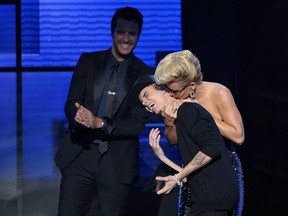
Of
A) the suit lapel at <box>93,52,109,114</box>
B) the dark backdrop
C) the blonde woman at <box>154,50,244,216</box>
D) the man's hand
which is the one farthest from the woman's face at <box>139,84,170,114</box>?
the dark backdrop

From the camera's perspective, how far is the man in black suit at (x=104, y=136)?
195 inches

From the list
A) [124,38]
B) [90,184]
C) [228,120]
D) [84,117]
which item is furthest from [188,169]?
[124,38]

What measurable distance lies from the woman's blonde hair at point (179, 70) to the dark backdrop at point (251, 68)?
6.63ft

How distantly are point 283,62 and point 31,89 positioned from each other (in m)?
1.82

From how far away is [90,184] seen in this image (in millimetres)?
4996

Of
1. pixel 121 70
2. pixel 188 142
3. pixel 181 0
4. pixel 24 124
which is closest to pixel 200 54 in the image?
pixel 181 0

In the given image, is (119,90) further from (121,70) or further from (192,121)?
(192,121)

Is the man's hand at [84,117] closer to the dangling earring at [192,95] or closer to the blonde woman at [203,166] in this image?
the dangling earring at [192,95]

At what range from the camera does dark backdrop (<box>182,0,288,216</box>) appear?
5836mm

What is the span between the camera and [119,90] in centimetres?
501

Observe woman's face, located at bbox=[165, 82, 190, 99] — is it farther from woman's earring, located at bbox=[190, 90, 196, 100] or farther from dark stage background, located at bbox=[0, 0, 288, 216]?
dark stage background, located at bbox=[0, 0, 288, 216]

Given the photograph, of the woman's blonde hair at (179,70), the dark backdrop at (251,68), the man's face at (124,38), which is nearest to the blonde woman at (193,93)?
the woman's blonde hair at (179,70)

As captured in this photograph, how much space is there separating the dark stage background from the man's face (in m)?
0.84

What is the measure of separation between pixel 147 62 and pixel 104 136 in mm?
1149
